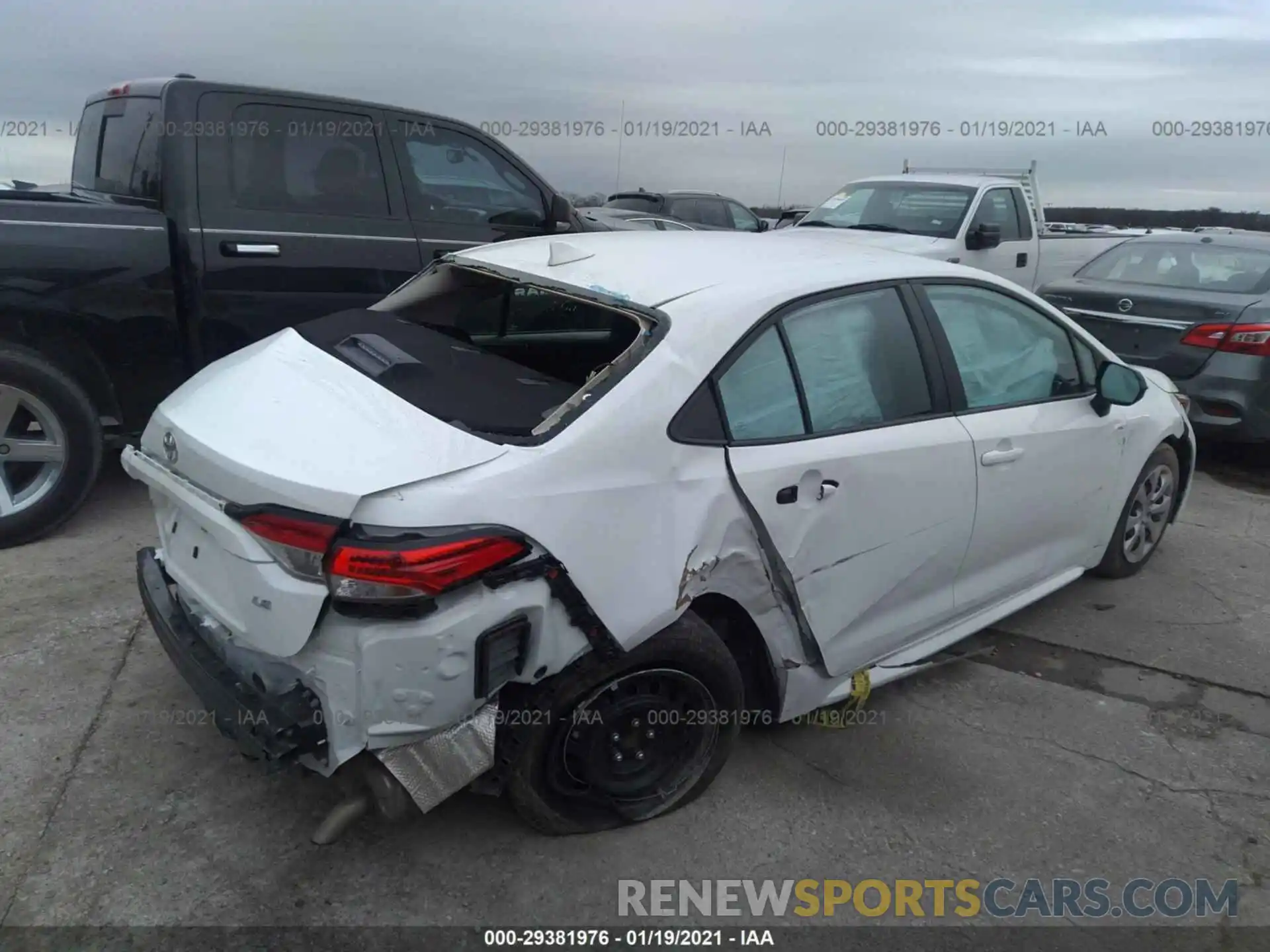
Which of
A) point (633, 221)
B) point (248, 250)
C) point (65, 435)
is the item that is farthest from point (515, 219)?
point (633, 221)

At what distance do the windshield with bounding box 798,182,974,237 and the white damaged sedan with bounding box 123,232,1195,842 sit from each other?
5.29 m

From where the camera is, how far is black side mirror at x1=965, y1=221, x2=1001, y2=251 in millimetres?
8602

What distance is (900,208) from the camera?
29.9 ft

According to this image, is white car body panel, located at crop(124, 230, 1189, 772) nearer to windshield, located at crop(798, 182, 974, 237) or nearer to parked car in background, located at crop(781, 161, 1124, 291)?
parked car in background, located at crop(781, 161, 1124, 291)

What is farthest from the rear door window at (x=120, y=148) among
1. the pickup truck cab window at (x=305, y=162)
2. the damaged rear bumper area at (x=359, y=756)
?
the damaged rear bumper area at (x=359, y=756)

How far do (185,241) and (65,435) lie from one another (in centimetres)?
104

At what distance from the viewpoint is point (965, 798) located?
122 inches

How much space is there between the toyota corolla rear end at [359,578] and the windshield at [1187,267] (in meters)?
5.78

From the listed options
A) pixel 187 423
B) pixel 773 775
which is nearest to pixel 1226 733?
pixel 773 775

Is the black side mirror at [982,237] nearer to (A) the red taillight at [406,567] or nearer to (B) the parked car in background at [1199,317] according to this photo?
(B) the parked car in background at [1199,317]

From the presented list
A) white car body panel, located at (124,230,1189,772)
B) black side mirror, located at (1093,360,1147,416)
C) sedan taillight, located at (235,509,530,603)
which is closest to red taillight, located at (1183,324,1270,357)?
black side mirror, located at (1093,360,1147,416)

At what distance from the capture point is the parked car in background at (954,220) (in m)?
8.61

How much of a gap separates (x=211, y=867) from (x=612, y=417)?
63.7 inches

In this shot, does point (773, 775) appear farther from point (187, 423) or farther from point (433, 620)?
point (187, 423)
